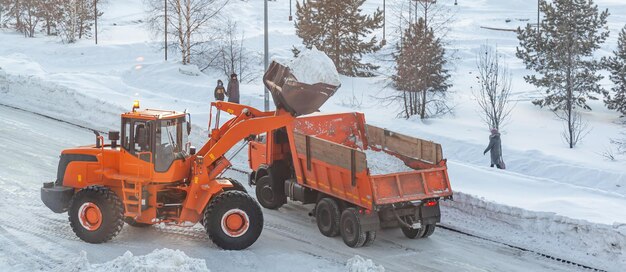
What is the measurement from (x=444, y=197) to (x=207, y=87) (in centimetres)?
2331

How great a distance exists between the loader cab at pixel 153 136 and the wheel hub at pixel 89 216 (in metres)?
1.11

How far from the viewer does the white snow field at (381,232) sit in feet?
37.3

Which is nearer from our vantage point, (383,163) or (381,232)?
(381,232)

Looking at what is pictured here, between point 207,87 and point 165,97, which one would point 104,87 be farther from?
point 207,87

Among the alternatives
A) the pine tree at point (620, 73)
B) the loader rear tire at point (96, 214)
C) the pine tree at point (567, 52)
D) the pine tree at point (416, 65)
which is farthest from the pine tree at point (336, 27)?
the loader rear tire at point (96, 214)

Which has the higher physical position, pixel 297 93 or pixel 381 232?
pixel 297 93

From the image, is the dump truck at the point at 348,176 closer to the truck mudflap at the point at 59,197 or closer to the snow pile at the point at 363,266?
the snow pile at the point at 363,266

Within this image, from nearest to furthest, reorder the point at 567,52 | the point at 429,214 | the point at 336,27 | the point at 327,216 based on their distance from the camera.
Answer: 1. the point at 429,214
2. the point at 327,216
3. the point at 567,52
4. the point at 336,27

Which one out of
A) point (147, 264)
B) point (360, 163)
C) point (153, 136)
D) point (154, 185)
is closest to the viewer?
point (147, 264)

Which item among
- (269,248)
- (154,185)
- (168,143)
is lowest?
(269,248)

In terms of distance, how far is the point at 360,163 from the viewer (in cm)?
1164

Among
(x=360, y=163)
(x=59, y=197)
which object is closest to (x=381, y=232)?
(x=360, y=163)

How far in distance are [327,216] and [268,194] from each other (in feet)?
6.55

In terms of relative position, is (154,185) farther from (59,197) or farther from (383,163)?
(383,163)
